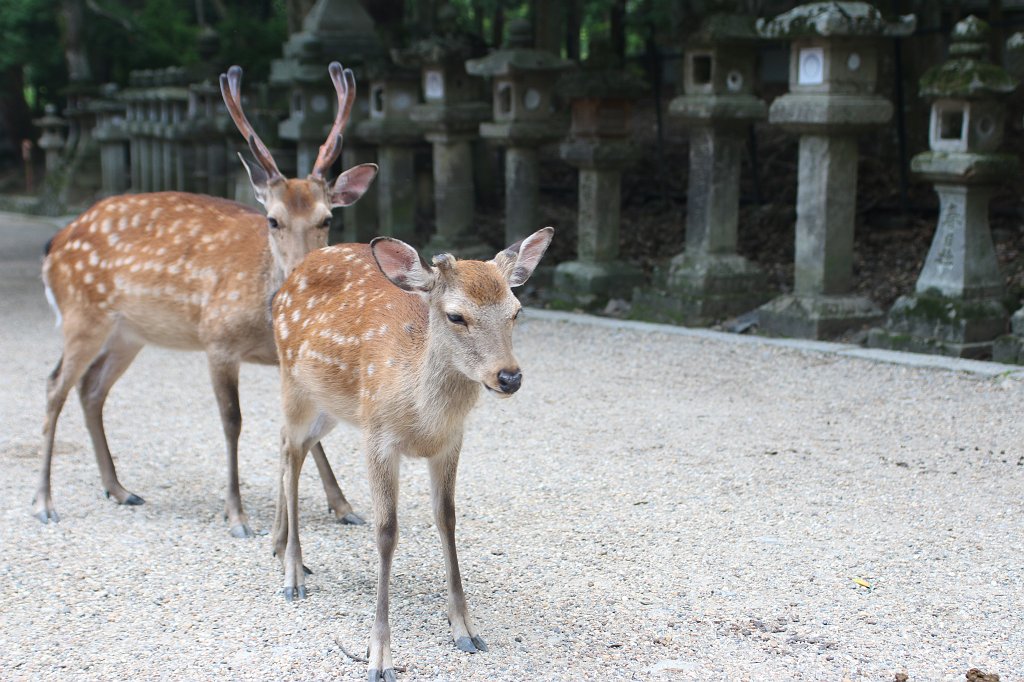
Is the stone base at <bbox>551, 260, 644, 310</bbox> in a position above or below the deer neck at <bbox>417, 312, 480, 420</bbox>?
below

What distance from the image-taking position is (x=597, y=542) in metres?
4.34

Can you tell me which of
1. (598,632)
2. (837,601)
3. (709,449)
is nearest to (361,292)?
(598,632)

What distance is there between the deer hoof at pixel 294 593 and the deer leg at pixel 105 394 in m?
1.27

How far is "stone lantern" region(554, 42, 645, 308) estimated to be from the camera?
881cm

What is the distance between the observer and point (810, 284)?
775cm

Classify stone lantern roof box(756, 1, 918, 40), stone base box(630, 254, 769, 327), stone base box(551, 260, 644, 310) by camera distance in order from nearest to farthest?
stone lantern roof box(756, 1, 918, 40), stone base box(630, 254, 769, 327), stone base box(551, 260, 644, 310)

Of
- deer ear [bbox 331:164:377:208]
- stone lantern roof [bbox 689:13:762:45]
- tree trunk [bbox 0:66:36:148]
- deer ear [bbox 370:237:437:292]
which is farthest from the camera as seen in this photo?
tree trunk [bbox 0:66:36:148]

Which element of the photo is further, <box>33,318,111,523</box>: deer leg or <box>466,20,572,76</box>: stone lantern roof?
<box>466,20,572,76</box>: stone lantern roof

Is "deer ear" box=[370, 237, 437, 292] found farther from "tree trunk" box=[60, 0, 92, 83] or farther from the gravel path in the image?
"tree trunk" box=[60, 0, 92, 83]

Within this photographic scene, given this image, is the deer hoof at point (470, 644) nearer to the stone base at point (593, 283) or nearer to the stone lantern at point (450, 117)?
the stone base at point (593, 283)

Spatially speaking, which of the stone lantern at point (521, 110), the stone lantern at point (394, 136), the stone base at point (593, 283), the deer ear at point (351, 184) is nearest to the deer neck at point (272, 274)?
the deer ear at point (351, 184)

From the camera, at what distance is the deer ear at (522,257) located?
3434 mm

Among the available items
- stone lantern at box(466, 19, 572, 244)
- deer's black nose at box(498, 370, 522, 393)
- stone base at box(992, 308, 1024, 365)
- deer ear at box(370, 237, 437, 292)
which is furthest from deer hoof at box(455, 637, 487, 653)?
stone lantern at box(466, 19, 572, 244)

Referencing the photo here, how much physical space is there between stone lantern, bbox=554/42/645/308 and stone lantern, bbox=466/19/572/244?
Answer: 329 millimetres
